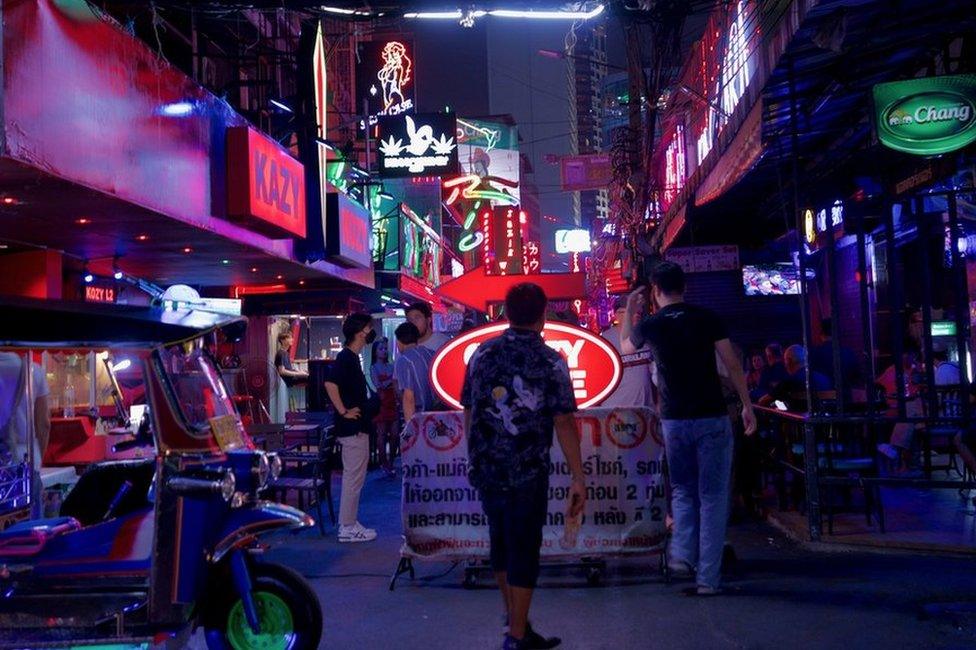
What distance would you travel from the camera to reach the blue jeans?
6934 mm

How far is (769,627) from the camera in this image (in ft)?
20.2

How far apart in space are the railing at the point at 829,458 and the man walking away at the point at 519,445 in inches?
156

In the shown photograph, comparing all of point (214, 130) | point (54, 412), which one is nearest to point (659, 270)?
point (214, 130)

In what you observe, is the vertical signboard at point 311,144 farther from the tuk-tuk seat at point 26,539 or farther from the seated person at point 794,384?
the tuk-tuk seat at point 26,539

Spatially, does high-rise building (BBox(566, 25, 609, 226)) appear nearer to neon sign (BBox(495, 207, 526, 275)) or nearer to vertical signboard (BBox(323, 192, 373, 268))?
neon sign (BBox(495, 207, 526, 275))

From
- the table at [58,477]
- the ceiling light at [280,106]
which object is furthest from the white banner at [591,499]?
the ceiling light at [280,106]

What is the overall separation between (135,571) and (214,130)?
8.21m

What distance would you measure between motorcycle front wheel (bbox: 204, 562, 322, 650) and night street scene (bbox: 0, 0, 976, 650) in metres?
0.02

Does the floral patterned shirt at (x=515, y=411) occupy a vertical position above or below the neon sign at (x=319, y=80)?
below

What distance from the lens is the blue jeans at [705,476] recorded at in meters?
6.93

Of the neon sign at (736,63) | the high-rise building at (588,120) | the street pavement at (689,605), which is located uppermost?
the high-rise building at (588,120)

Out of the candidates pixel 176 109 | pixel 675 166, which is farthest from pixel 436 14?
pixel 675 166

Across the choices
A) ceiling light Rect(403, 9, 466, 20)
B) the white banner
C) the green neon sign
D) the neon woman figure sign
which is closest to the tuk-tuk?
the white banner

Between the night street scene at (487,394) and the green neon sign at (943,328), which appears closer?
the night street scene at (487,394)
